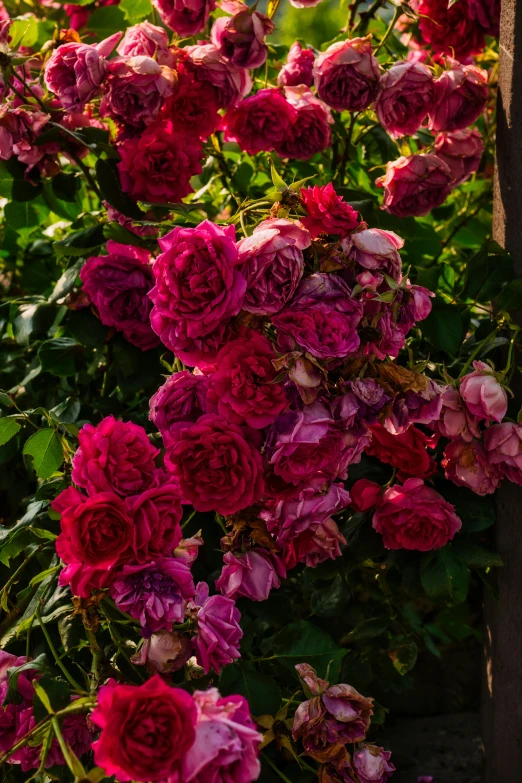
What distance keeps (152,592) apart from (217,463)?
0.51ft

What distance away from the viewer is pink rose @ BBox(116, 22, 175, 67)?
1.36m

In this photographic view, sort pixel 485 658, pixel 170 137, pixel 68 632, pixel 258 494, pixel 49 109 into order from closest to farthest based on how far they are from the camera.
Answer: pixel 258 494 → pixel 68 632 → pixel 170 137 → pixel 49 109 → pixel 485 658

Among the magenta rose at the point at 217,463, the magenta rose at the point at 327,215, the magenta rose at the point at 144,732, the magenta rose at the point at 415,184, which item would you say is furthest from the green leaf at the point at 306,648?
the magenta rose at the point at 415,184

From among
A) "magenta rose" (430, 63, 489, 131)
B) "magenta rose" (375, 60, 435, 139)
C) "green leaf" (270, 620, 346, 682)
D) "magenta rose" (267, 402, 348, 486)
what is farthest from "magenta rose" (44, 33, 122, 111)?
"green leaf" (270, 620, 346, 682)

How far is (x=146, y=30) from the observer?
136cm

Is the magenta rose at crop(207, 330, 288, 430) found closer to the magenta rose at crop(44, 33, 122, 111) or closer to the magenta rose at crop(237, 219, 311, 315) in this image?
the magenta rose at crop(237, 219, 311, 315)

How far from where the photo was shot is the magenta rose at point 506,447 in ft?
4.00

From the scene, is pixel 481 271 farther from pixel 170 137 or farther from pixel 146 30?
pixel 146 30

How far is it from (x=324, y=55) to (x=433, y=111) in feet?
0.68

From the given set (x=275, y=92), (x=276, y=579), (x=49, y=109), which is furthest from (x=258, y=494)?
(x=49, y=109)

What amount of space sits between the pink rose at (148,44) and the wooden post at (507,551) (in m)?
0.55

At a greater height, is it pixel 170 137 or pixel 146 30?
pixel 146 30

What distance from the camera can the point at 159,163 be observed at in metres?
1.36

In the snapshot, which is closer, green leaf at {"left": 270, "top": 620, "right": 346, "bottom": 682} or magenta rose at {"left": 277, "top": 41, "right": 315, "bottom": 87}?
green leaf at {"left": 270, "top": 620, "right": 346, "bottom": 682}
